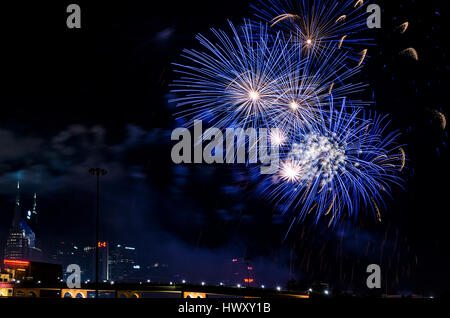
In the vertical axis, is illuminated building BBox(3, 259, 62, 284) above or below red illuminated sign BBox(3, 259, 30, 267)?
below

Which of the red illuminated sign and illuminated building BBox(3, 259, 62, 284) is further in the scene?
the red illuminated sign

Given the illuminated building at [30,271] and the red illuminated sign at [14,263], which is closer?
the illuminated building at [30,271]

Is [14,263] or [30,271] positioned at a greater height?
Answer: [14,263]

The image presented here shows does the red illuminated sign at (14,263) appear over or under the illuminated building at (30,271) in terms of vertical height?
over

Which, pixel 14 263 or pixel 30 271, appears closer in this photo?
pixel 14 263
